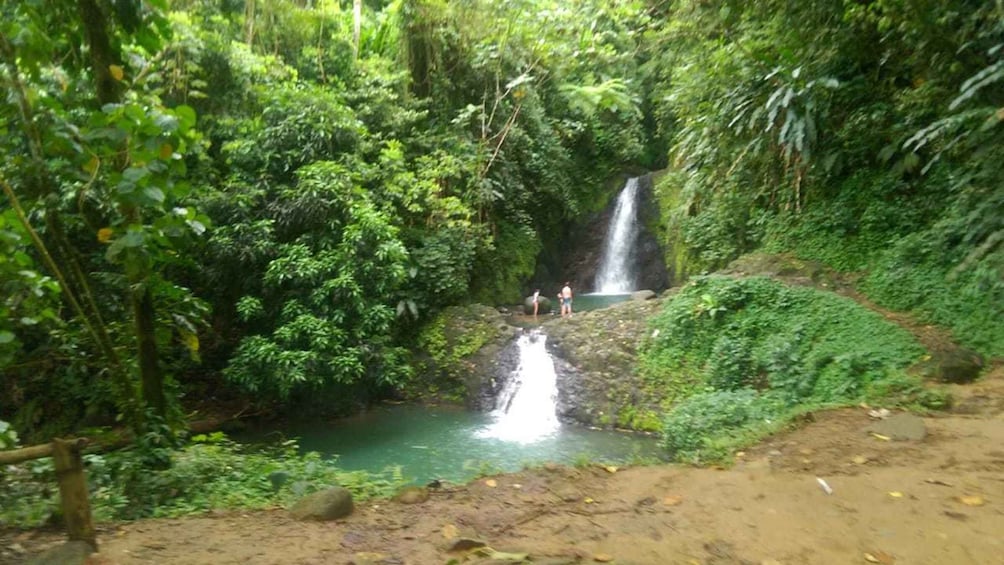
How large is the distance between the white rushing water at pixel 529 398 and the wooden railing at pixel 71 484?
8410 millimetres

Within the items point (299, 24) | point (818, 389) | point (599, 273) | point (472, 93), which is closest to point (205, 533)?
point (818, 389)

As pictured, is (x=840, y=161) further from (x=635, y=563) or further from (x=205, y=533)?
(x=205, y=533)

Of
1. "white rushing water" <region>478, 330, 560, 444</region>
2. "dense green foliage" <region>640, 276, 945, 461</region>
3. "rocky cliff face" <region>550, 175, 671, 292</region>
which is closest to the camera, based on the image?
"dense green foliage" <region>640, 276, 945, 461</region>

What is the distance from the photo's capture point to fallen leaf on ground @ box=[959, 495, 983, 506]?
4.65m

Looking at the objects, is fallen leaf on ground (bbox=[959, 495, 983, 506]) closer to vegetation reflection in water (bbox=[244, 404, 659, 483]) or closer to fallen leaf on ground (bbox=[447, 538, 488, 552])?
fallen leaf on ground (bbox=[447, 538, 488, 552])

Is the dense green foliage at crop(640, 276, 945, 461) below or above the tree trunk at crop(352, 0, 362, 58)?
below

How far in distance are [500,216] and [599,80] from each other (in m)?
7.10

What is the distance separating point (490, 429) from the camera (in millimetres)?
12516

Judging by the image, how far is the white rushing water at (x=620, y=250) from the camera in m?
22.7

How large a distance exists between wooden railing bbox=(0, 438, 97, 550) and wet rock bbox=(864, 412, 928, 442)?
259 inches

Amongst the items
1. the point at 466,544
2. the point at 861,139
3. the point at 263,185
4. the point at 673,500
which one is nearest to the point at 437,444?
the point at 263,185

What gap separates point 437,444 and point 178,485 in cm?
600

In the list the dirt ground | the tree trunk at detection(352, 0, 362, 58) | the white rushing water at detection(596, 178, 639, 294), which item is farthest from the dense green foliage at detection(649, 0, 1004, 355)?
the white rushing water at detection(596, 178, 639, 294)

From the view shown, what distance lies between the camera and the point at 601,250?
23.5 meters
